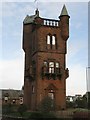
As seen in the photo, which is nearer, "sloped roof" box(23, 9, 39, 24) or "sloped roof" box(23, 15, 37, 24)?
"sloped roof" box(23, 9, 39, 24)

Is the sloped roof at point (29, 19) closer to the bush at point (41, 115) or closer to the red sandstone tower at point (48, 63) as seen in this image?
the red sandstone tower at point (48, 63)

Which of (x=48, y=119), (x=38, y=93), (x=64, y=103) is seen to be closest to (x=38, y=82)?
(x=38, y=93)

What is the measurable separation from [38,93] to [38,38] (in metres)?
8.66

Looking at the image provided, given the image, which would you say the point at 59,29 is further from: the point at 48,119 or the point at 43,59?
the point at 48,119

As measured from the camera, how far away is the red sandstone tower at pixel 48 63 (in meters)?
47.3

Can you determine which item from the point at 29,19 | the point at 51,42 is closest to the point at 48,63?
the point at 51,42

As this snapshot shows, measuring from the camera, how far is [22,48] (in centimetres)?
5372

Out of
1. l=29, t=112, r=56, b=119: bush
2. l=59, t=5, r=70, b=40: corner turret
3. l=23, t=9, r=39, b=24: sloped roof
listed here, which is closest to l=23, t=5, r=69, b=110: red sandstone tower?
l=59, t=5, r=70, b=40: corner turret

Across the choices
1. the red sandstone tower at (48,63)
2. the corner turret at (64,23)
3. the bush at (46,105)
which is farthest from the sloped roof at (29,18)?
the bush at (46,105)

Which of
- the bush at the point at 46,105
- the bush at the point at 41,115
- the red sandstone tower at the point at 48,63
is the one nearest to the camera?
the bush at the point at 41,115

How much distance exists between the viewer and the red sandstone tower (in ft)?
155

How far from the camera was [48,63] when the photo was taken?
157 ft

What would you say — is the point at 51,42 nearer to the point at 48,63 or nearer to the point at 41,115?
the point at 48,63

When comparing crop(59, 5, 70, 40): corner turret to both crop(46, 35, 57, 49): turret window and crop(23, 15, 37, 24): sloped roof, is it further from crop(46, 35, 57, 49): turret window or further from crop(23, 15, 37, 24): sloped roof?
crop(23, 15, 37, 24): sloped roof
